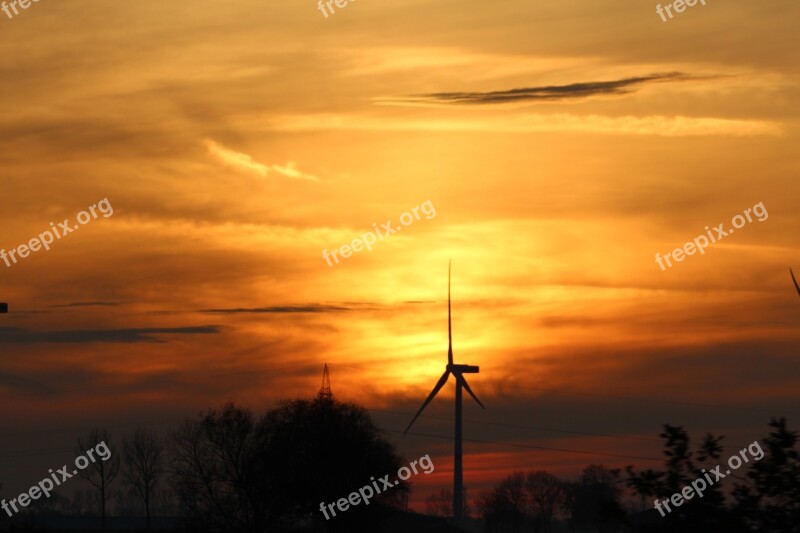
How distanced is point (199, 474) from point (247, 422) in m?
10.5

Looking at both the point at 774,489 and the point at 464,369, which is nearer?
the point at 774,489

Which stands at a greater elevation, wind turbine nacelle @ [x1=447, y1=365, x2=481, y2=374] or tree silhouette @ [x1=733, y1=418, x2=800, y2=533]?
wind turbine nacelle @ [x1=447, y1=365, x2=481, y2=374]

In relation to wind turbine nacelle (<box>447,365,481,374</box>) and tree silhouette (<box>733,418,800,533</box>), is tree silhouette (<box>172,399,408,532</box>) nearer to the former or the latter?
wind turbine nacelle (<box>447,365,481,374</box>)

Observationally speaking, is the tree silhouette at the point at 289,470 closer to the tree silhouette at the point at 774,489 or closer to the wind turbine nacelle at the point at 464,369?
the wind turbine nacelle at the point at 464,369

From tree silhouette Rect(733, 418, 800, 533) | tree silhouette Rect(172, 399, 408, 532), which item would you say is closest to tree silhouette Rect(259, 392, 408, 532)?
tree silhouette Rect(172, 399, 408, 532)

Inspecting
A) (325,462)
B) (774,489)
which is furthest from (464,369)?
(774,489)

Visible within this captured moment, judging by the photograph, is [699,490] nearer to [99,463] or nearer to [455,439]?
[455,439]

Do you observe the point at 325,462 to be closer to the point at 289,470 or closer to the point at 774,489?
the point at 289,470

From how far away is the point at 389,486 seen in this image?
151 meters

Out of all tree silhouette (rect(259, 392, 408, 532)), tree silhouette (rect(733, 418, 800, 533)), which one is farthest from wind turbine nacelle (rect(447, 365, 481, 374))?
tree silhouette (rect(733, 418, 800, 533))

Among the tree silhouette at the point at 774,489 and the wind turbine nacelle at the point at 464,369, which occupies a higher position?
the wind turbine nacelle at the point at 464,369

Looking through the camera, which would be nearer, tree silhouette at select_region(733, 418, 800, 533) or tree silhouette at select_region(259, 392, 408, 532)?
tree silhouette at select_region(733, 418, 800, 533)

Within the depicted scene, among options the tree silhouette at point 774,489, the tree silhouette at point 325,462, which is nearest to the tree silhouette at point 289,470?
the tree silhouette at point 325,462

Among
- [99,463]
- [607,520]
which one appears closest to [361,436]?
[99,463]
